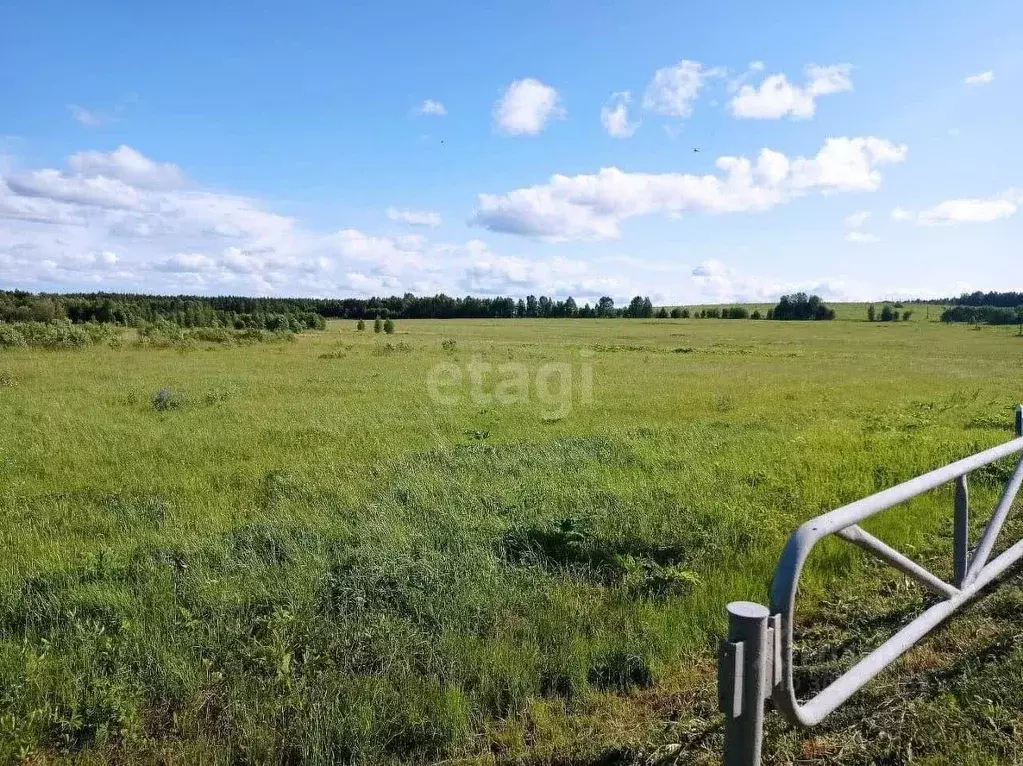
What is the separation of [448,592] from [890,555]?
336 cm

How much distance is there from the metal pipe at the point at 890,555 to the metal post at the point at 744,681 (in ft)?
2.32

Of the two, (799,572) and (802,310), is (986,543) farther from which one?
(802,310)

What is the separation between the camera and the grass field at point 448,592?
3.58 meters

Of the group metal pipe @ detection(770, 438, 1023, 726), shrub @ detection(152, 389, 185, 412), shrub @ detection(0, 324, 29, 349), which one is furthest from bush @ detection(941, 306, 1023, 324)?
shrub @ detection(0, 324, 29, 349)

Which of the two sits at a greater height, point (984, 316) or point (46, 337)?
point (984, 316)

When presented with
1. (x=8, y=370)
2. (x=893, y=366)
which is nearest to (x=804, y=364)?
(x=893, y=366)

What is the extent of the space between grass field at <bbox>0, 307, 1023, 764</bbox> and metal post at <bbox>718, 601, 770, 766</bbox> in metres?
1.19

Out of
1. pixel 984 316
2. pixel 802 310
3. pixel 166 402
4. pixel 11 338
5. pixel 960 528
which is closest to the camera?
pixel 960 528

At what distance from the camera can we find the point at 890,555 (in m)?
3.00

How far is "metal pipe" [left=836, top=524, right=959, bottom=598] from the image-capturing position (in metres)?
2.68

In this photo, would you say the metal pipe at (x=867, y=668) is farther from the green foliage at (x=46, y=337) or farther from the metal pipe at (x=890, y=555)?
the green foliage at (x=46, y=337)

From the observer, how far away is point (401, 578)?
5.34 metres

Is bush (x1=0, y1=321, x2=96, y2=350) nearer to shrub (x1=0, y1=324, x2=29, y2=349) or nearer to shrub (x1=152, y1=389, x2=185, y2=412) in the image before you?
shrub (x1=0, y1=324, x2=29, y2=349)

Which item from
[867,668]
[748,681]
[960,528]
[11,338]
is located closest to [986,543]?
[960,528]
